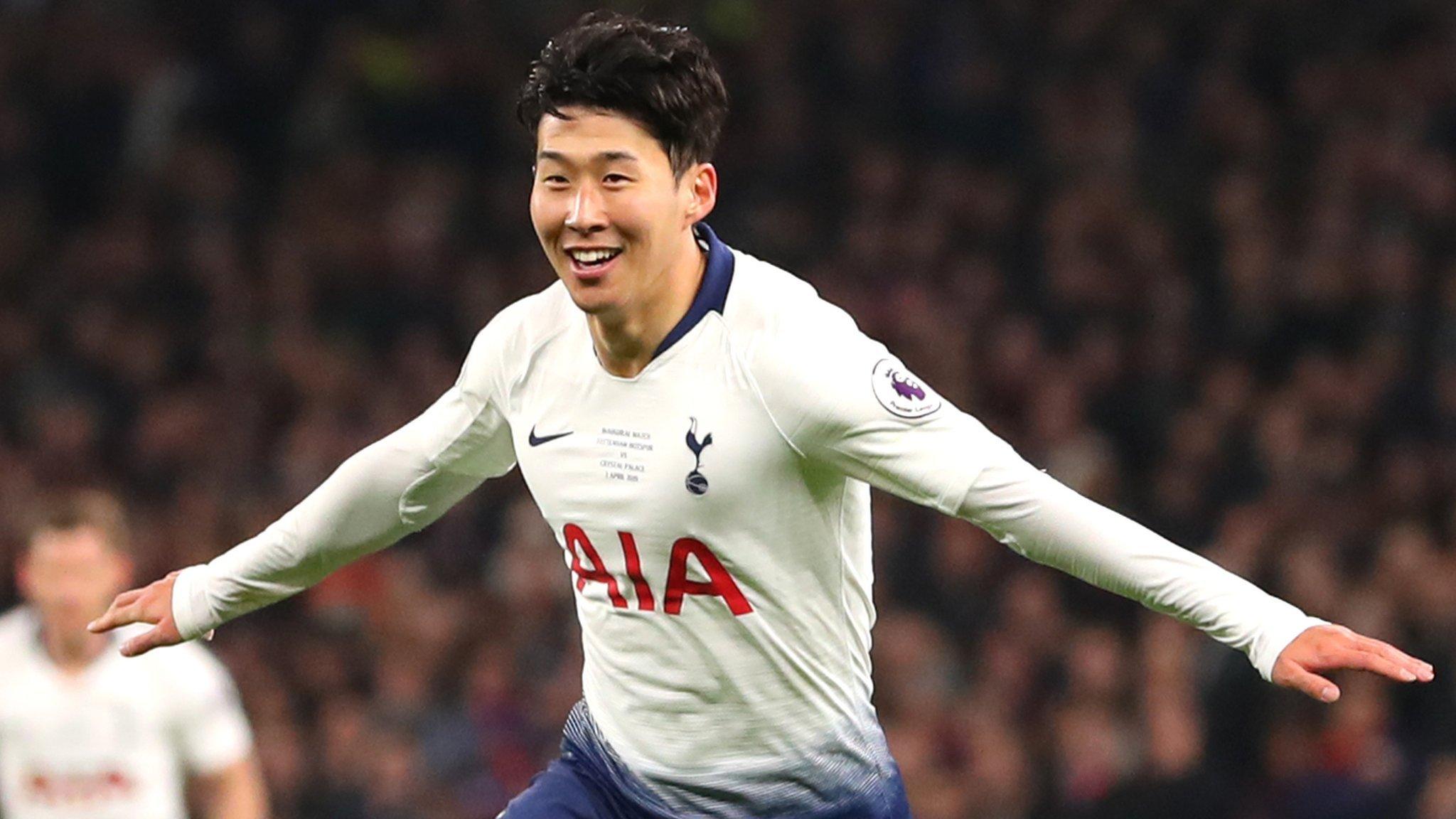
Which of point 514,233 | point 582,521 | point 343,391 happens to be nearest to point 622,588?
point 582,521

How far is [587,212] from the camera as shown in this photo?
376 cm

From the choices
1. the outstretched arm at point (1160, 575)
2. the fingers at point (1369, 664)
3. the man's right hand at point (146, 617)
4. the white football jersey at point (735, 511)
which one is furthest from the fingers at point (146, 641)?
the fingers at point (1369, 664)

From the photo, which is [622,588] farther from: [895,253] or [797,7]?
[797,7]

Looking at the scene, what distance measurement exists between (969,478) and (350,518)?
1.31m

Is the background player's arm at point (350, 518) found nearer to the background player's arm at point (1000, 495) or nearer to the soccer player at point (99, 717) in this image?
the background player's arm at point (1000, 495)

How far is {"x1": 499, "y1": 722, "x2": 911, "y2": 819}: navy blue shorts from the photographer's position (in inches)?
163

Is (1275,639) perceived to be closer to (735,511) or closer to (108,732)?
(735,511)

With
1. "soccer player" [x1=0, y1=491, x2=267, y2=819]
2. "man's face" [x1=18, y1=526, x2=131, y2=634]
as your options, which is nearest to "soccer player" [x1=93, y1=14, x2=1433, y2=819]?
"man's face" [x1=18, y1=526, x2=131, y2=634]

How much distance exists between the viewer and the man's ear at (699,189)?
392cm

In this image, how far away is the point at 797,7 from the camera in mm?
12344

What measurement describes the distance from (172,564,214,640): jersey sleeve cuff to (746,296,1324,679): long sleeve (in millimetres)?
1294

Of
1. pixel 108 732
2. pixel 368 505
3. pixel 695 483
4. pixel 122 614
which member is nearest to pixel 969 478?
pixel 695 483

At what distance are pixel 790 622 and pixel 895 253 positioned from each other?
7.15 meters

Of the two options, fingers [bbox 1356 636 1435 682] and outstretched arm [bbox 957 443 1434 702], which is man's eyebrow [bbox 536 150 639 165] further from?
fingers [bbox 1356 636 1435 682]
